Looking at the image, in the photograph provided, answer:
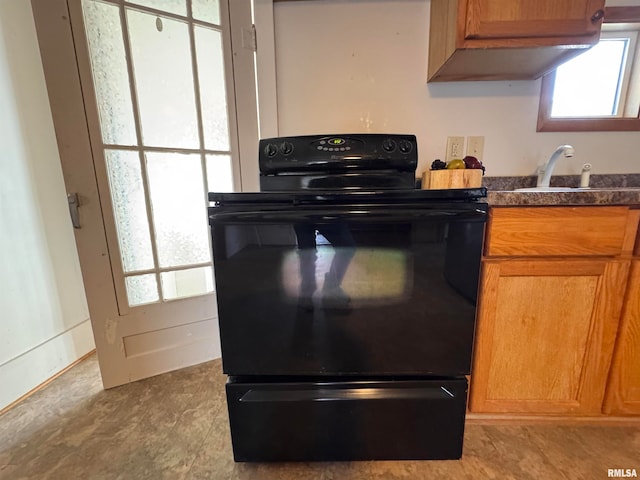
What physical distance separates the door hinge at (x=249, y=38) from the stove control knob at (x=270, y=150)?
23.7 inches

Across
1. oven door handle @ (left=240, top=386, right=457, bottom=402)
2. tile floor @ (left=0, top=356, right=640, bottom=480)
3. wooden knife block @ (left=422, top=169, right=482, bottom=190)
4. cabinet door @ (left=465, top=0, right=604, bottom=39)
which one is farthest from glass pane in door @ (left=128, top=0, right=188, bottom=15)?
tile floor @ (left=0, top=356, right=640, bottom=480)

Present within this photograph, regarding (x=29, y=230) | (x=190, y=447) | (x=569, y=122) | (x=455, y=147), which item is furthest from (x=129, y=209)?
(x=569, y=122)

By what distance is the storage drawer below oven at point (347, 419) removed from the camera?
882mm

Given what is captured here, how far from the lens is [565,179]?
1.49 meters

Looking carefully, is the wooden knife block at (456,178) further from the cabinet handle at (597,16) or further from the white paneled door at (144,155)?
the white paneled door at (144,155)

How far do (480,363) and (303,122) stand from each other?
1.36 meters

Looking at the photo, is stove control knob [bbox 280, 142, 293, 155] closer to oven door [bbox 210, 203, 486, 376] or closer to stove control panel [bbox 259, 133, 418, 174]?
stove control panel [bbox 259, 133, 418, 174]

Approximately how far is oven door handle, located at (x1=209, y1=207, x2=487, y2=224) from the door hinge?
107 centimetres

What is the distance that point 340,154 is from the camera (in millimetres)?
1136

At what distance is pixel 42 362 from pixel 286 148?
5.42 ft

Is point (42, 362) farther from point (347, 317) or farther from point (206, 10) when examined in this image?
point (206, 10)

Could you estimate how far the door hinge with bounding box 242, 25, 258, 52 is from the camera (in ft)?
4.53

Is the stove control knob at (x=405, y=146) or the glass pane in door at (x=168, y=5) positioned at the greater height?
the glass pane in door at (x=168, y=5)

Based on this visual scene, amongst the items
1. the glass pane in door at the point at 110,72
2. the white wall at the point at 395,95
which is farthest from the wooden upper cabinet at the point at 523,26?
the glass pane in door at the point at 110,72
